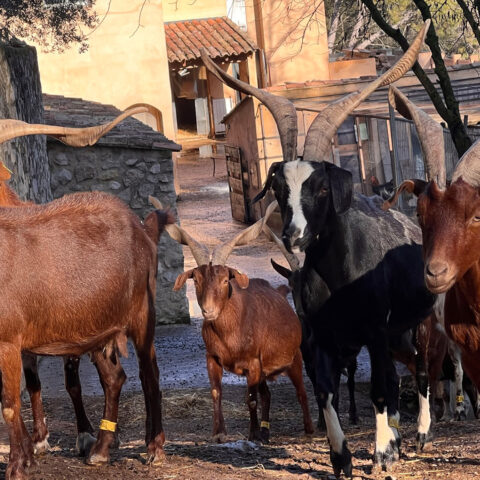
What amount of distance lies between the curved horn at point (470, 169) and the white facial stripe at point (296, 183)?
1.00 metres

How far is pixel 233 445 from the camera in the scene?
6730 millimetres

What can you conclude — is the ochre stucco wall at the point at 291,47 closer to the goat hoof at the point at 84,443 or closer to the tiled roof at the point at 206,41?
the tiled roof at the point at 206,41

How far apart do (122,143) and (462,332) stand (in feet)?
28.0

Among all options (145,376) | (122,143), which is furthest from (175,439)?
(122,143)

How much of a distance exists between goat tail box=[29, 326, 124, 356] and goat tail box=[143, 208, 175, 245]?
32.4 inches

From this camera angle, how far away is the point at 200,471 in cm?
596

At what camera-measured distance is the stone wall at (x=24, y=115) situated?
9.36m

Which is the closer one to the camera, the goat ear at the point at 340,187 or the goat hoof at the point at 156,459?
the goat ear at the point at 340,187

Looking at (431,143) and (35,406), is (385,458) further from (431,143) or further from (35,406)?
(35,406)

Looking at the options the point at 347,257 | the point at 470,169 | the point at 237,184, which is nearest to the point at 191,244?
the point at 347,257

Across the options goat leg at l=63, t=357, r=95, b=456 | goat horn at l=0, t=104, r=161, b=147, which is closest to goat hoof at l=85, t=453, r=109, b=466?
goat leg at l=63, t=357, r=95, b=456

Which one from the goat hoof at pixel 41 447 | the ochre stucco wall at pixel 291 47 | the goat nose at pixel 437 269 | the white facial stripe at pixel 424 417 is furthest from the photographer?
the ochre stucco wall at pixel 291 47

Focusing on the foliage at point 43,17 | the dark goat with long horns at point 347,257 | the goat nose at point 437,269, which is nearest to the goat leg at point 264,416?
the dark goat with long horns at point 347,257

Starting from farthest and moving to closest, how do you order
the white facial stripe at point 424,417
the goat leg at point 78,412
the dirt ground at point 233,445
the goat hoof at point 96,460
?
the white facial stripe at point 424,417
the goat leg at point 78,412
the goat hoof at point 96,460
the dirt ground at point 233,445
